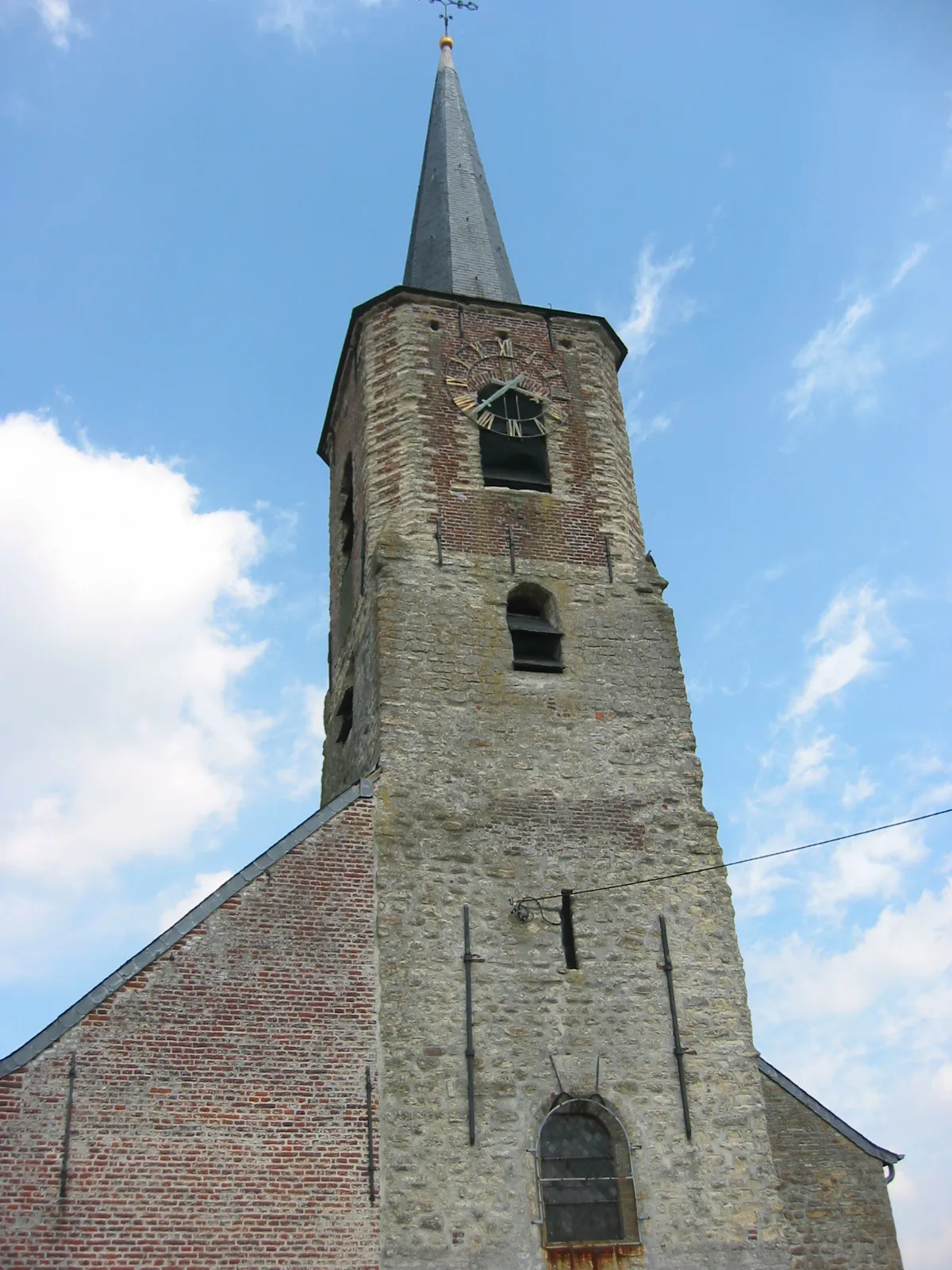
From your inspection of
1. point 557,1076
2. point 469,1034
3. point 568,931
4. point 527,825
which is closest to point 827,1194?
point 557,1076

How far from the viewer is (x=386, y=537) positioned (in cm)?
1383

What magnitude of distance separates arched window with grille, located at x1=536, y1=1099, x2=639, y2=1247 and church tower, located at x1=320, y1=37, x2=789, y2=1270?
0.06ft

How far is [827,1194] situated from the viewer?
1153 centimetres

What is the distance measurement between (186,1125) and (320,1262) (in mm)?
1513

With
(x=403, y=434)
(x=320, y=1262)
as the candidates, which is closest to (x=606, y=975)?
(x=320, y=1262)

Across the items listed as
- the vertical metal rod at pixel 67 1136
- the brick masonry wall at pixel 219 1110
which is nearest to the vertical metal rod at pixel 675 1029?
the brick masonry wall at pixel 219 1110

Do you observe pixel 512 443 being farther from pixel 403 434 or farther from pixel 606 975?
pixel 606 975

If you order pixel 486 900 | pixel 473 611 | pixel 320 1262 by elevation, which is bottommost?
pixel 320 1262

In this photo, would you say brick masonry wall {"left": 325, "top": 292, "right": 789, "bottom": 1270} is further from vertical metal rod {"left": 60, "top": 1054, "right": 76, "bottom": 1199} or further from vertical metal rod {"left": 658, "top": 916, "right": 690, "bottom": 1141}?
vertical metal rod {"left": 60, "top": 1054, "right": 76, "bottom": 1199}

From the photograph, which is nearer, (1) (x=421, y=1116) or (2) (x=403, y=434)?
(1) (x=421, y=1116)

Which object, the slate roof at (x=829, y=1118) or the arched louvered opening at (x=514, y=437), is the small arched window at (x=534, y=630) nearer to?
the arched louvered opening at (x=514, y=437)

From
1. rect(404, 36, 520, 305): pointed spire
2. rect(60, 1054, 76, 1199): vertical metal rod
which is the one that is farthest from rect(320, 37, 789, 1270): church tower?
rect(60, 1054, 76, 1199): vertical metal rod

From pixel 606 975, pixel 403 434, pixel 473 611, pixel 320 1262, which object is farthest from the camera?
pixel 403 434

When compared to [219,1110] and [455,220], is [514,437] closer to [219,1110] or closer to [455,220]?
[455,220]
